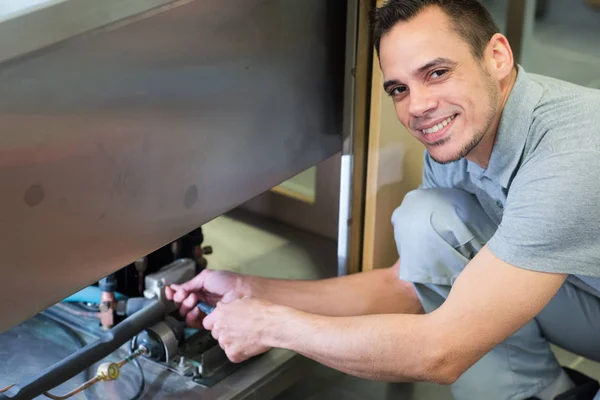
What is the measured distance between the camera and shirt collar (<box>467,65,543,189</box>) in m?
1.02

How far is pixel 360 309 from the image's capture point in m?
1.29

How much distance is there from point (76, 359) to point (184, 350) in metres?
0.19

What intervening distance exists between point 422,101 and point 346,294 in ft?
1.34

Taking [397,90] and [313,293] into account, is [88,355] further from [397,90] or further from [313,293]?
[397,90]

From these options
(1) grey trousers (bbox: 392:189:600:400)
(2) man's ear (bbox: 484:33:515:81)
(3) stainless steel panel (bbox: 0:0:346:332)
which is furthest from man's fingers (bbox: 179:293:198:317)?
(2) man's ear (bbox: 484:33:515:81)

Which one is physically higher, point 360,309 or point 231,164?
point 231,164

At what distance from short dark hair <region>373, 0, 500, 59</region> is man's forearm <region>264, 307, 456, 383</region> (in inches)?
14.8

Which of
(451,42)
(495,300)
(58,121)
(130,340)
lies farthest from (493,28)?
(130,340)

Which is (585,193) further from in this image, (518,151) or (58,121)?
(58,121)

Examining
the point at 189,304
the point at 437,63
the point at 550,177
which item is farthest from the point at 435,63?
the point at 189,304

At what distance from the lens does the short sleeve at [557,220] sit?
91 centimetres

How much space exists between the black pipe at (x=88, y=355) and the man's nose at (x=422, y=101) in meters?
0.51

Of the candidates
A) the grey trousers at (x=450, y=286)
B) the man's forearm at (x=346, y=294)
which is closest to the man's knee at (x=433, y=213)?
the grey trousers at (x=450, y=286)

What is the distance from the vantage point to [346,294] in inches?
51.3
